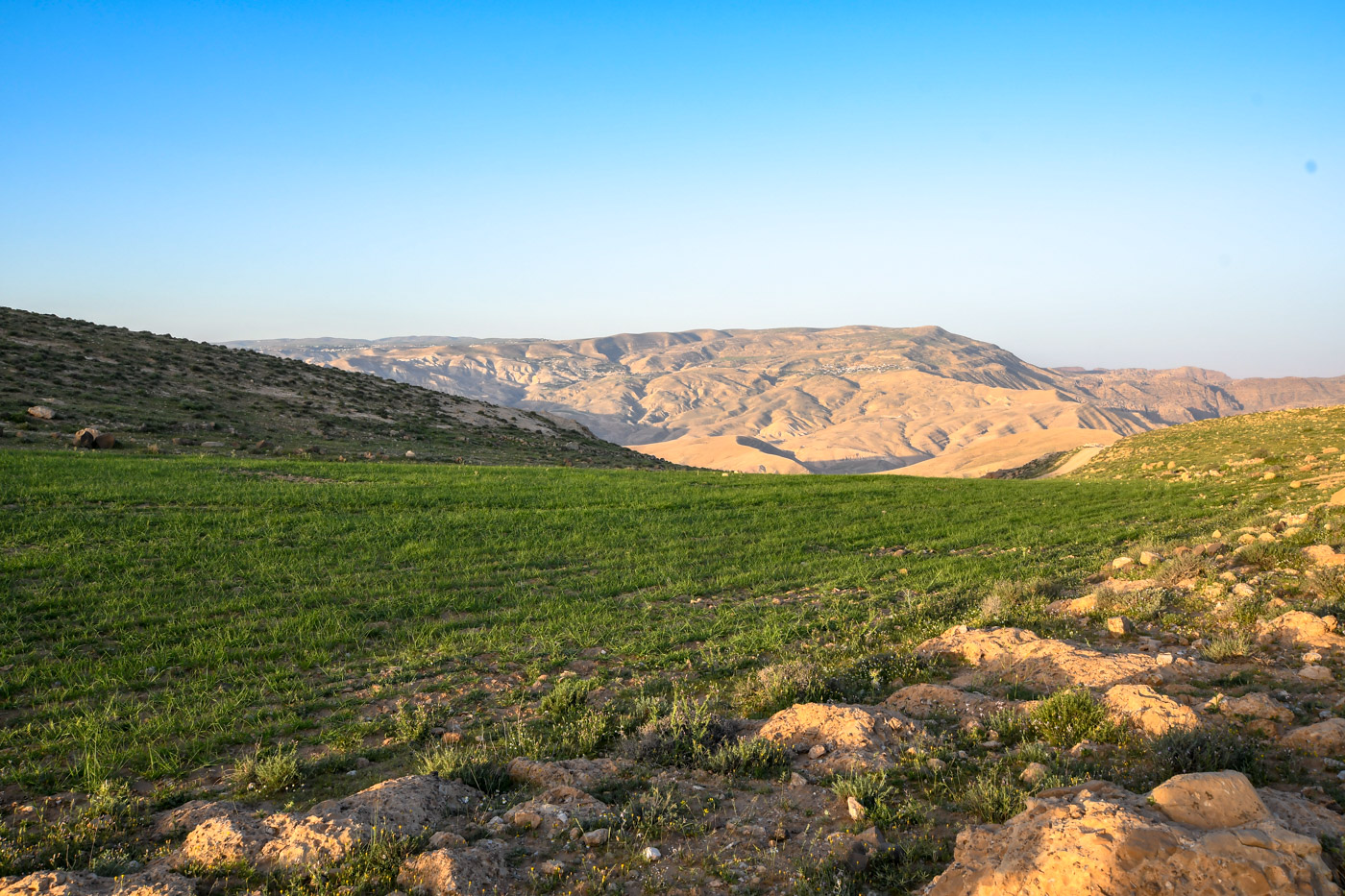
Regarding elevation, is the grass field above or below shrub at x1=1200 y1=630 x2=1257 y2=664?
→ below

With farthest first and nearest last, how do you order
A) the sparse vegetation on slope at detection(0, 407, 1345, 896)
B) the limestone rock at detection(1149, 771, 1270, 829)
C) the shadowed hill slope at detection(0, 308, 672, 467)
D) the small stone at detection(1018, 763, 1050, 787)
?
the shadowed hill slope at detection(0, 308, 672, 467), the small stone at detection(1018, 763, 1050, 787), the sparse vegetation on slope at detection(0, 407, 1345, 896), the limestone rock at detection(1149, 771, 1270, 829)

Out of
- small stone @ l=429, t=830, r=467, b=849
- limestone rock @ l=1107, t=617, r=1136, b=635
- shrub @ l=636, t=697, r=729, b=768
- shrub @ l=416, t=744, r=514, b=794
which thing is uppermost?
limestone rock @ l=1107, t=617, r=1136, b=635

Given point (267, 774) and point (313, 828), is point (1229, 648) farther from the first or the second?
point (267, 774)

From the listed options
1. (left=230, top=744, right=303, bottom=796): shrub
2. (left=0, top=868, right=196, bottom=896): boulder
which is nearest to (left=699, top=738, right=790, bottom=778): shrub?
(left=230, top=744, right=303, bottom=796): shrub

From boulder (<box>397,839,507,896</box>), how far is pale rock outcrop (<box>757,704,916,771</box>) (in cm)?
272

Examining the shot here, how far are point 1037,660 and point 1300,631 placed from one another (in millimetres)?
3118

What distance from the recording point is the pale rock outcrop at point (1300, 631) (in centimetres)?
769

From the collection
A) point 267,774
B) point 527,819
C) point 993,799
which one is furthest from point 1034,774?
point 267,774

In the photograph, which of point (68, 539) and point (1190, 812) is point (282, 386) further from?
point (1190, 812)

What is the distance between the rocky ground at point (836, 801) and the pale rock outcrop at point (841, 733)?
3 centimetres

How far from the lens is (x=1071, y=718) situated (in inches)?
238

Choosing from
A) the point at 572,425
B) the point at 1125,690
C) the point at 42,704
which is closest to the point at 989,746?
the point at 1125,690

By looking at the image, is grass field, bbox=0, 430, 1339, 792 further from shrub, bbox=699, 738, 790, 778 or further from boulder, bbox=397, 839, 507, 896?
boulder, bbox=397, 839, 507, 896

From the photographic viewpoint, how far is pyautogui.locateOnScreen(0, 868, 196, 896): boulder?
4.03 metres
